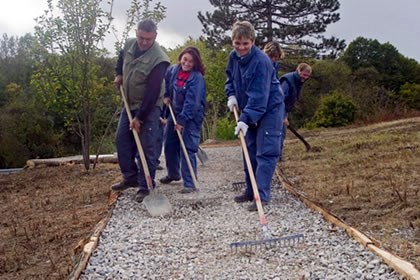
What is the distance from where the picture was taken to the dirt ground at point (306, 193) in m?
3.77

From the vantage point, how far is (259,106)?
455cm

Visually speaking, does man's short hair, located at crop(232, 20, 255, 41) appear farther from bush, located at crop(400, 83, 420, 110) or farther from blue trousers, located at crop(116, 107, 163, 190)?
bush, located at crop(400, 83, 420, 110)

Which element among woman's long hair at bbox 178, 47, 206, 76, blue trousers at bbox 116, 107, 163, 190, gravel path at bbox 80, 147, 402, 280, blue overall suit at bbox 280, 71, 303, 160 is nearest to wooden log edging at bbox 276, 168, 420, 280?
gravel path at bbox 80, 147, 402, 280

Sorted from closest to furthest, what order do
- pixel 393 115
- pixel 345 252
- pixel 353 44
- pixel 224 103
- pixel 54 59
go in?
pixel 345 252, pixel 54 59, pixel 393 115, pixel 224 103, pixel 353 44

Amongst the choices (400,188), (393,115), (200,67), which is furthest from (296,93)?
(393,115)

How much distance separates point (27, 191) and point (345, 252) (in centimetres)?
576

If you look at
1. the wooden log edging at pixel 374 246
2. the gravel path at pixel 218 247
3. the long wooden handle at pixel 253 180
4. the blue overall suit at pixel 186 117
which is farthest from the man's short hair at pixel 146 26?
the wooden log edging at pixel 374 246

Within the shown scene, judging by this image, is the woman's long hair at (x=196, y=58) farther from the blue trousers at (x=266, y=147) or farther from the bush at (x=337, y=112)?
the bush at (x=337, y=112)

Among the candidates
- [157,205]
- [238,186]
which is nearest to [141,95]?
[157,205]

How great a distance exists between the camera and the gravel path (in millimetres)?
3129

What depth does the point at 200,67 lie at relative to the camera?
5805mm

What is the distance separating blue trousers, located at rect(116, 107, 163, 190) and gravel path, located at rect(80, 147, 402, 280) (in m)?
0.40

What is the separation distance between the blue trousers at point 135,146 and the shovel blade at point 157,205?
58cm

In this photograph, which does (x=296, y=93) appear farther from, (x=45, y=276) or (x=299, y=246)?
(x=45, y=276)
